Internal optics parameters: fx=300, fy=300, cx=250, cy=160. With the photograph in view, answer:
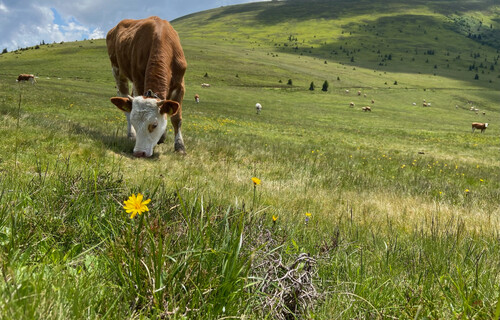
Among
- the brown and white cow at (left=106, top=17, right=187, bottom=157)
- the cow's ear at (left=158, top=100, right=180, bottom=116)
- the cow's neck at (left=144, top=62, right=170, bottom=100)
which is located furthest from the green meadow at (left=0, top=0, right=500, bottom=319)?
the cow's neck at (left=144, top=62, right=170, bottom=100)

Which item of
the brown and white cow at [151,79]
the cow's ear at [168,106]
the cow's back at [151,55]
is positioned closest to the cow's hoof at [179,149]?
the brown and white cow at [151,79]

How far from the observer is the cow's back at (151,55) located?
28.0 ft

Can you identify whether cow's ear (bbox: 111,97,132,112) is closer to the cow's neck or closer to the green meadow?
the cow's neck

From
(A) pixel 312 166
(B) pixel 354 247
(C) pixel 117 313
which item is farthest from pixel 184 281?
(A) pixel 312 166

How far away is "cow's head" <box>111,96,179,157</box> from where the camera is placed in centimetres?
764

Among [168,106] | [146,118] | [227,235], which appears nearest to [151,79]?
[168,106]

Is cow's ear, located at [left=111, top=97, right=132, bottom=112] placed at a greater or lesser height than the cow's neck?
lesser

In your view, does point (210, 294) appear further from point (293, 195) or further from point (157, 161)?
point (157, 161)

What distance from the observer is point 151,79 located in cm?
847

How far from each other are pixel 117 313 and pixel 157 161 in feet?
20.5

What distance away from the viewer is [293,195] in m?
5.93

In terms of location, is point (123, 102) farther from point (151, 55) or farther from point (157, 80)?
point (151, 55)

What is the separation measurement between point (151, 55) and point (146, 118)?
2180mm

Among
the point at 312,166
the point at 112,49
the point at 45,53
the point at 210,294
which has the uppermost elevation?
the point at 45,53
